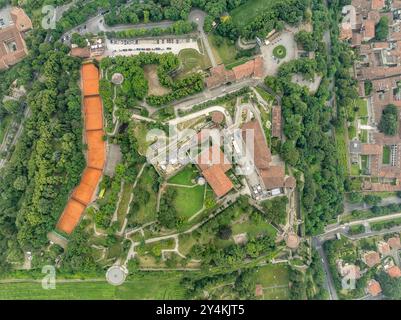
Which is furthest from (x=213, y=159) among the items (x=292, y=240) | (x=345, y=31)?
(x=345, y=31)

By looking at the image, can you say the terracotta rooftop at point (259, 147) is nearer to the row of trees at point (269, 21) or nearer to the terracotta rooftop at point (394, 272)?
the row of trees at point (269, 21)

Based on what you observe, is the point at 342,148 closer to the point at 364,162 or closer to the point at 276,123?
the point at 364,162

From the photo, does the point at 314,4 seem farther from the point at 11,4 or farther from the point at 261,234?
the point at 11,4

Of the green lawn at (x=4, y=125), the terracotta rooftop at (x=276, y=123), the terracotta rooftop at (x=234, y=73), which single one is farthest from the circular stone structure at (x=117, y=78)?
the terracotta rooftop at (x=276, y=123)

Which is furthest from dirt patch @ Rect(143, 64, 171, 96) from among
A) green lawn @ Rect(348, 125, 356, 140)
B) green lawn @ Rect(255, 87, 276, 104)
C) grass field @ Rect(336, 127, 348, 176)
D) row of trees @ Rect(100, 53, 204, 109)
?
green lawn @ Rect(348, 125, 356, 140)

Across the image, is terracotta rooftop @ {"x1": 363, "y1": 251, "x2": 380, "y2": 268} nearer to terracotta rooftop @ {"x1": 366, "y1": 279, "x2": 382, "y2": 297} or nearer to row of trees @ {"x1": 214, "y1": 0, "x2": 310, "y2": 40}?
terracotta rooftop @ {"x1": 366, "y1": 279, "x2": 382, "y2": 297}

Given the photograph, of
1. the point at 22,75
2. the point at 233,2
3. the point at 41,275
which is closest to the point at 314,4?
the point at 233,2
